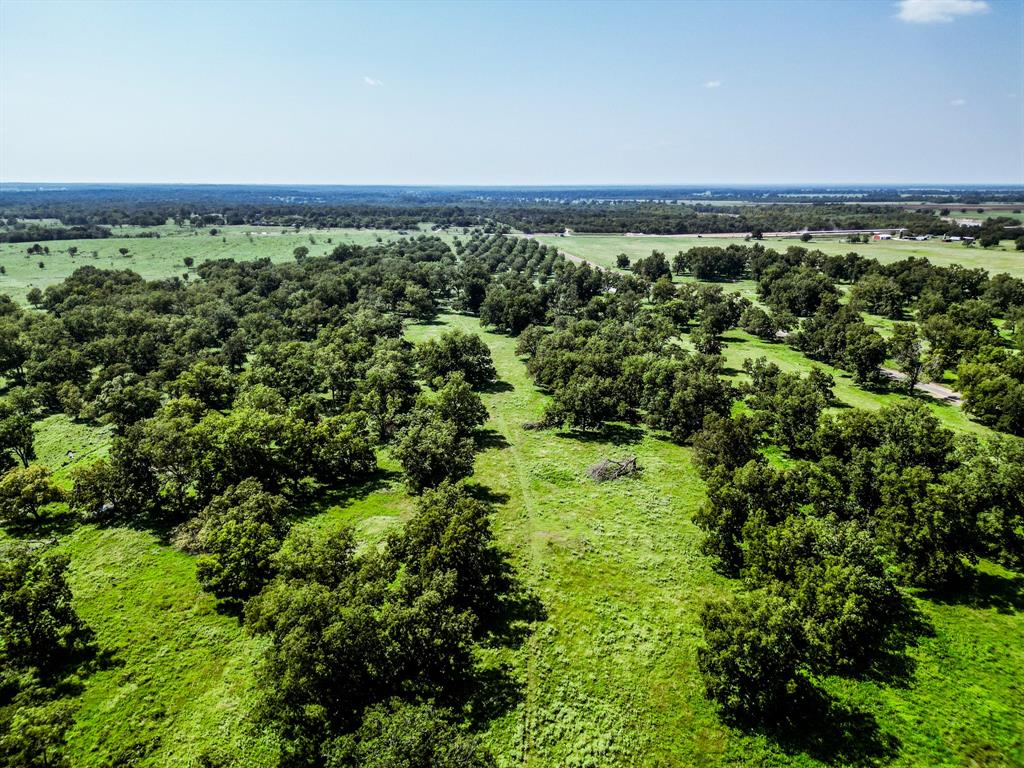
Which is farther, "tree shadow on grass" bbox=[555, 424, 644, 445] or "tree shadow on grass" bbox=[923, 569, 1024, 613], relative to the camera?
"tree shadow on grass" bbox=[555, 424, 644, 445]

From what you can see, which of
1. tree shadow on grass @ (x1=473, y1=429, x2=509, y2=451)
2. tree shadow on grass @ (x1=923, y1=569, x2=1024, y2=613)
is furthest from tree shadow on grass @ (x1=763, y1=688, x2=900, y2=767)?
tree shadow on grass @ (x1=473, y1=429, x2=509, y2=451)

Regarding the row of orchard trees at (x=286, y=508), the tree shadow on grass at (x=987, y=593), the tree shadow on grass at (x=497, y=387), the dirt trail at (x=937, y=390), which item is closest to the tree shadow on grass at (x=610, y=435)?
the row of orchard trees at (x=286, y=508)

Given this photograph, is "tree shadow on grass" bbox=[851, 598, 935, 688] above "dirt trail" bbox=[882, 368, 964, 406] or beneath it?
beneath

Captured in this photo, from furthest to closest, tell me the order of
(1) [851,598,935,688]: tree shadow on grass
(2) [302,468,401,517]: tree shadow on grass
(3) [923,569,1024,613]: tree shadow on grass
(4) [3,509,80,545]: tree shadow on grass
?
(2) [302,468,401,517]: tree shadow on grass < (4) [3,509,80,545]: tree shadow on grass < (3) [923,569,1024,613]: tree shadow on grass < (1) [851,598,935,688]: tree shadow on grass

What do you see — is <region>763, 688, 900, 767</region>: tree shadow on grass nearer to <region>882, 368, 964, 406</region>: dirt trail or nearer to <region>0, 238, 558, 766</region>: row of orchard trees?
<region>0, 238, 558, 766</region>: row of orchard trees

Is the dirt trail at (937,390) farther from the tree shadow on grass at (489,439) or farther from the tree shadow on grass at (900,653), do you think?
the tree shadow on grass at (489,439)

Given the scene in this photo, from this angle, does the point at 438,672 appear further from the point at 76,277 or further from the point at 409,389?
the point at 76,277

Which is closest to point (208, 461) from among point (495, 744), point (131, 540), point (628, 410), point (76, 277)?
point (131, 540)
